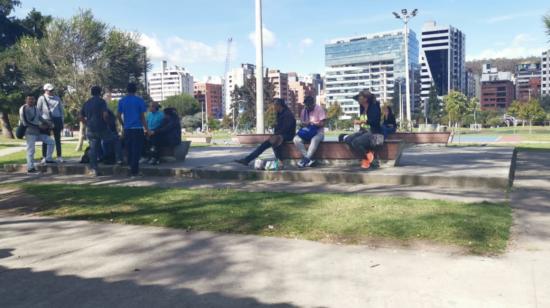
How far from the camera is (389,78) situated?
185375mm

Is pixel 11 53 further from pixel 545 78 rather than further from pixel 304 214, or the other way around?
pixel 545 78

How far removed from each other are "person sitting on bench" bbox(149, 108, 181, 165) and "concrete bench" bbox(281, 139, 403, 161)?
253 centimetres

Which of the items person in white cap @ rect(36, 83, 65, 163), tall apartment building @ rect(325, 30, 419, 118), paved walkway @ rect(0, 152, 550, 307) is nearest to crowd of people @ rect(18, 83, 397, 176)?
person in white cap @ rect(36, 83, 65, 163)

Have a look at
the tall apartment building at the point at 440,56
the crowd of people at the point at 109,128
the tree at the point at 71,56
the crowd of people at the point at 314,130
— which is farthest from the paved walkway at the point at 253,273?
the tall apartment building at the point at 440,56

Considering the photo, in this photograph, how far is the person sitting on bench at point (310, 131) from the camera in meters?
9.48

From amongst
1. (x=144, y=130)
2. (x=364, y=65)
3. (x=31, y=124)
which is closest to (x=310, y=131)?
(x=144, y=130)

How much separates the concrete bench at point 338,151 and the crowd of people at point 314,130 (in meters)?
0.11

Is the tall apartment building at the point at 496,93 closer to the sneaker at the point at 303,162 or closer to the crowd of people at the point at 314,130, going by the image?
the crowd of people at the point at 314,130

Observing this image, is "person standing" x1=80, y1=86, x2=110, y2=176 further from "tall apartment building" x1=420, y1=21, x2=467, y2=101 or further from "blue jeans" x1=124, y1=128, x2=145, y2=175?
"tall apartment building" x1=420, y1=21, x2=467, y2=101

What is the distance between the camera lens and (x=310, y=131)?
959 centimetres

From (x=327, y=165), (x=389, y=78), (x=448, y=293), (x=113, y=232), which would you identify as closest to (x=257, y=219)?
(x=113, y=232)

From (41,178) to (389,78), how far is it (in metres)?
184

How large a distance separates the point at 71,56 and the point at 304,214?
33.8 m

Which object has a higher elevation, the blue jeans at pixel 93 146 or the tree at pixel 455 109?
the tree at pixel 455 109
